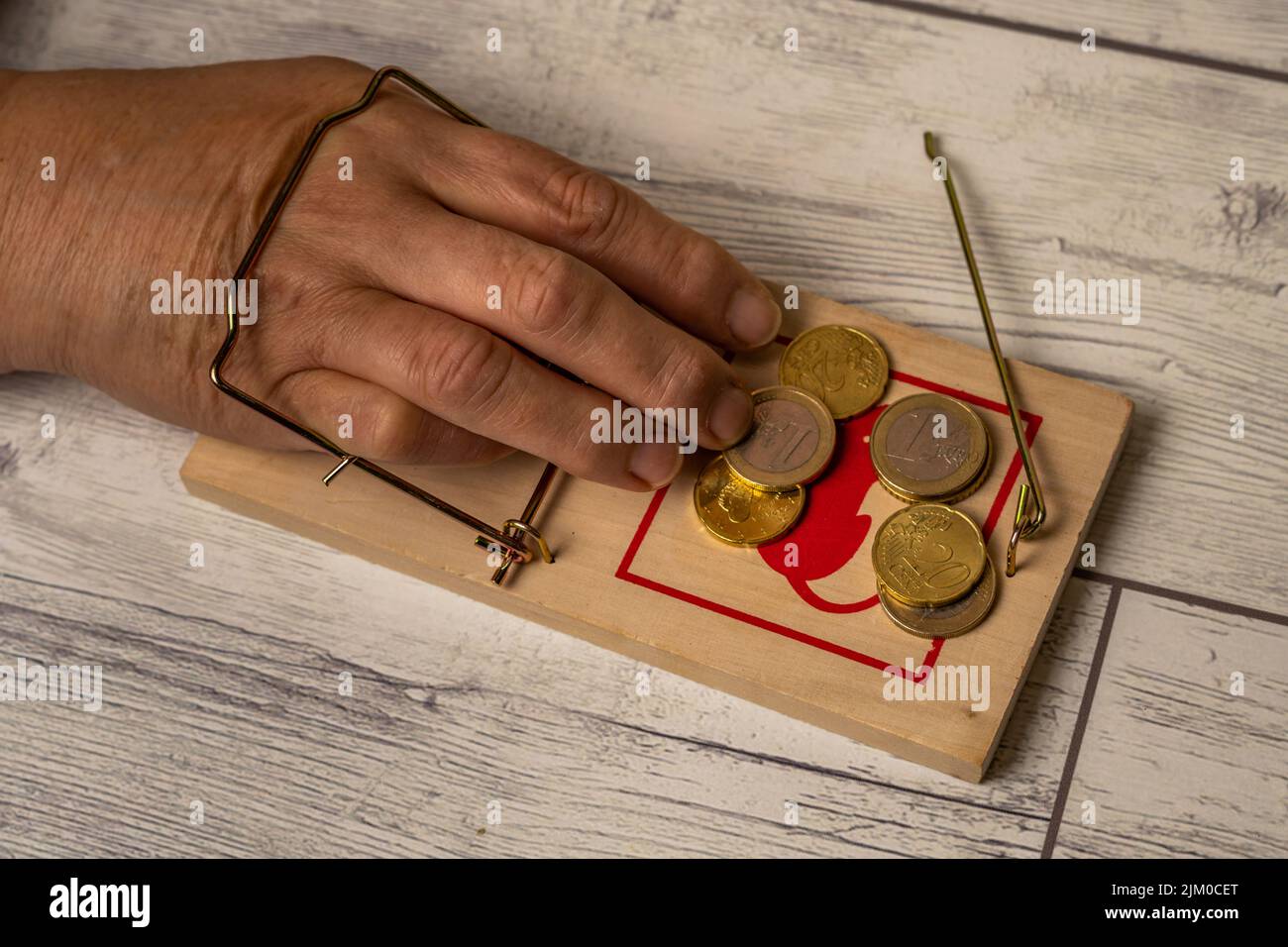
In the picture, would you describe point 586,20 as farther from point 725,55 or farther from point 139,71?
point 139,71

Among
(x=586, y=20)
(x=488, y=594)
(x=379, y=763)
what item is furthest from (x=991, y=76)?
(x=379, y=763)

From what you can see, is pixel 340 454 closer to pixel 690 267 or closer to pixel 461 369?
pixel 461 369

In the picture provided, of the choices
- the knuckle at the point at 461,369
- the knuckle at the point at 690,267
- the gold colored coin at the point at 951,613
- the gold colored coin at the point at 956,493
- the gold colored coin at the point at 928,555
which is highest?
the knuckle at the point at 690,267

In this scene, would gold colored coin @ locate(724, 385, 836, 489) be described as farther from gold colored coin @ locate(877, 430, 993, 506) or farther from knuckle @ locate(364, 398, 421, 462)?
knuckle @ locate(364, 398, 421, 462)

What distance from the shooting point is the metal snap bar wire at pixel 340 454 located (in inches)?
25.5

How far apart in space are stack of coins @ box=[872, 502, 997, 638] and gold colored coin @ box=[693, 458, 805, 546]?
0.16 feet

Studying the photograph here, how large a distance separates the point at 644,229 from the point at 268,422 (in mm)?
236

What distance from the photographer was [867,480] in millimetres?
665

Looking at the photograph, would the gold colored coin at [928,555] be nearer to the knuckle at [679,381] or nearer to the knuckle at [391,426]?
the knuckle at [679,381]

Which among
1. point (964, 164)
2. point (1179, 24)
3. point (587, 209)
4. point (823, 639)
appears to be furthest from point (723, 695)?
point (1179, 24)

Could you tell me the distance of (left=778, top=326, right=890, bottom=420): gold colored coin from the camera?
0.68 meters

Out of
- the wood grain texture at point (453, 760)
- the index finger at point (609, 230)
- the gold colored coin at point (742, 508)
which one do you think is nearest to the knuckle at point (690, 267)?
the index finger at point (609, 230)

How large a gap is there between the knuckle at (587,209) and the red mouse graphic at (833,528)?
17cm

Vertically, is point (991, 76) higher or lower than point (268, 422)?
higher
